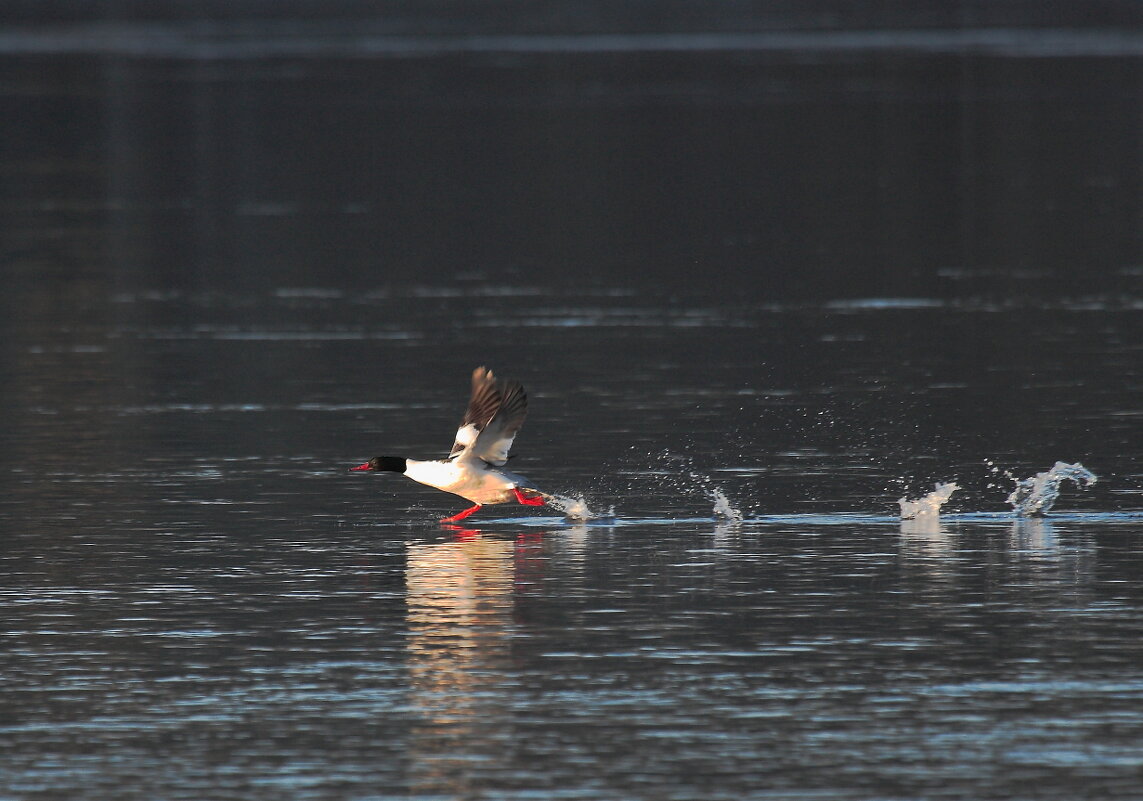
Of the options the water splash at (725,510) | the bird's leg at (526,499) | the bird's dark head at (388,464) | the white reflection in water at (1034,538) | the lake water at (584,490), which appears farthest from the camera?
the water splash at (725,510)

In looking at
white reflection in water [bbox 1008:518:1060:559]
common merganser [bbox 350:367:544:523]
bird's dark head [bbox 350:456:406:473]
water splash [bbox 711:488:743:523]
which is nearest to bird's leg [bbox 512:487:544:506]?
common merganser [bbox 350:367:544:523]

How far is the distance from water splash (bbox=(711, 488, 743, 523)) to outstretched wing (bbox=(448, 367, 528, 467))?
1.50 m

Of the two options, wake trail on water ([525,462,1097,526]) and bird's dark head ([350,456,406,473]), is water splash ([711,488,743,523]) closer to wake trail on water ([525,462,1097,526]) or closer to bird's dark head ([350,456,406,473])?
wake trail on water ([525,462,1097,526])

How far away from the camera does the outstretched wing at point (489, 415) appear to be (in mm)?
16125

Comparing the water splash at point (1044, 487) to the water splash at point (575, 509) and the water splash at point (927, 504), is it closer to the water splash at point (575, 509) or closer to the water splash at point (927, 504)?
the water splash at point (927, 504)

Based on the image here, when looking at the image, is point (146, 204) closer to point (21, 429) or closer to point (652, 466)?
point (21, 429)

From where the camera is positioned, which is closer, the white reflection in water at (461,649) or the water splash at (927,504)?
the white reflection in water at (461,649)

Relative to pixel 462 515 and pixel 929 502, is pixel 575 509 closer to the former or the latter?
pixel 462 515

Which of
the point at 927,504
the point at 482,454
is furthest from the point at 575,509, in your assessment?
the point at 927,504

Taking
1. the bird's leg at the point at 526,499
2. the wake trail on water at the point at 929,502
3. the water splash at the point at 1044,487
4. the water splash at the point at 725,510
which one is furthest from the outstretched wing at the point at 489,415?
the water splash at the point at 1044,487

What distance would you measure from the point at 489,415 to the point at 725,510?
1.75m

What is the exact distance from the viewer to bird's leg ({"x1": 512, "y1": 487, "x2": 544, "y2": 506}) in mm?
16328

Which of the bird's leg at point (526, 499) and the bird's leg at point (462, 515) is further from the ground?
the bird's leg at point (526, 499)

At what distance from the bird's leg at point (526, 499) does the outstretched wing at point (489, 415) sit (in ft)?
1.03
